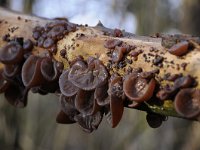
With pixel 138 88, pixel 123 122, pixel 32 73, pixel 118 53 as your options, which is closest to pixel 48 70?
pixel 32 73

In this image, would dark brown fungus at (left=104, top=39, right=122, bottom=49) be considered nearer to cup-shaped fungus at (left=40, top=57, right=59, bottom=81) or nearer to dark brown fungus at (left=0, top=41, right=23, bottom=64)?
cup-shaped fungus at (left=40, top=57, right=59, bottom=81)

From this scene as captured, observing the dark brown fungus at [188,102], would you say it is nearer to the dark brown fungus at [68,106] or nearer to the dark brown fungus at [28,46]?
the dark brown fungus at [68,106]

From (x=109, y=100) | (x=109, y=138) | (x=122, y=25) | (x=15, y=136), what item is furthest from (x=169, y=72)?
(x=109, y=138)

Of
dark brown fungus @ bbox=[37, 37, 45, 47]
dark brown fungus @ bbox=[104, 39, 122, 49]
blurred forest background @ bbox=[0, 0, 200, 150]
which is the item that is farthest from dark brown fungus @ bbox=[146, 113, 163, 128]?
blurred forest background @ bbox=[0, 0, 200, 150]

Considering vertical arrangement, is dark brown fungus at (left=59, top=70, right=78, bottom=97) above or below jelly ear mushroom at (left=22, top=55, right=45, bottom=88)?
below

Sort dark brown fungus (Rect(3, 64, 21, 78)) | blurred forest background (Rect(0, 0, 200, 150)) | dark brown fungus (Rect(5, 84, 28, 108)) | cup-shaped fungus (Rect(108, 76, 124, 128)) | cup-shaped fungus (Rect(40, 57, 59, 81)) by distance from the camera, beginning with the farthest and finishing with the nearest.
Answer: blurred forest background (Rect(0, 0, 200, 150))
dark brown fungus (Rect(5, 84, 28, 108))
dark brown fungus (Rect(3, 64, 21, 78))
cup-shaped fungus (Rect(40, 57, 59, 81))
cup-shaped fungus (Rect(108, 76, 124, 128))

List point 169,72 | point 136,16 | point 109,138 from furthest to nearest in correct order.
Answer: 1. point 109,138
2. point 136,16
3. point 169,72

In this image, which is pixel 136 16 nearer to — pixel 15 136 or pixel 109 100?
pixel 15 136
